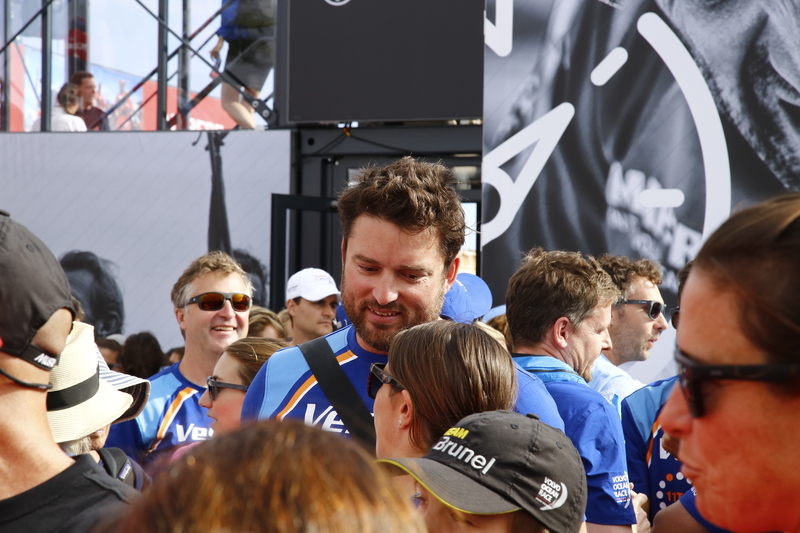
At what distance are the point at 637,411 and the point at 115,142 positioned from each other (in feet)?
21.9

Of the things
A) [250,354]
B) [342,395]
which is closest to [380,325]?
[342,395]

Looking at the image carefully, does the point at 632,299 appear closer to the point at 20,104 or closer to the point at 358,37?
the point at 358,37

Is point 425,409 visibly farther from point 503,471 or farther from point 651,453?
point 651,453

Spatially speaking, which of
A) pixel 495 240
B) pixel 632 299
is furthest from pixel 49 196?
pixel 632 299

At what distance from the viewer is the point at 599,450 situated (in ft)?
8.23

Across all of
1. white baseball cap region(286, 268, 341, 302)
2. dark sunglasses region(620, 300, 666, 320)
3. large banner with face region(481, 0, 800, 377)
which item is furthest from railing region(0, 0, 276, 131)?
dark sunglasses region(620, 300, 666, 320)

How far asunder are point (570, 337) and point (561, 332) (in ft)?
0.18

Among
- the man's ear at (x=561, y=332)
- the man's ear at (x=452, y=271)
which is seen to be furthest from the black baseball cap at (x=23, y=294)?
the man's ear at (x=561, y=332)

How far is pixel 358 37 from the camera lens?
7.40 metres

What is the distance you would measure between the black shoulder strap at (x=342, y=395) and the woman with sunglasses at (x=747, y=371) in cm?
110

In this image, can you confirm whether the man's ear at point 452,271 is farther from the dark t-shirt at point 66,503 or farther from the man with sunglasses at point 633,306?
the man with sunglasses at point 633,306

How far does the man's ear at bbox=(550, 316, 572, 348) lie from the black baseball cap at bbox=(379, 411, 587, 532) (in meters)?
1.34

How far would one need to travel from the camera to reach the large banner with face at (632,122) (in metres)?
5.84

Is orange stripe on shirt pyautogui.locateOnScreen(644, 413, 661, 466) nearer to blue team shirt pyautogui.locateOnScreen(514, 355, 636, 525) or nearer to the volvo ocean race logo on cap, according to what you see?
blue team shirt pyautogui.locateOnScreen(514, 355, 636, 525)
